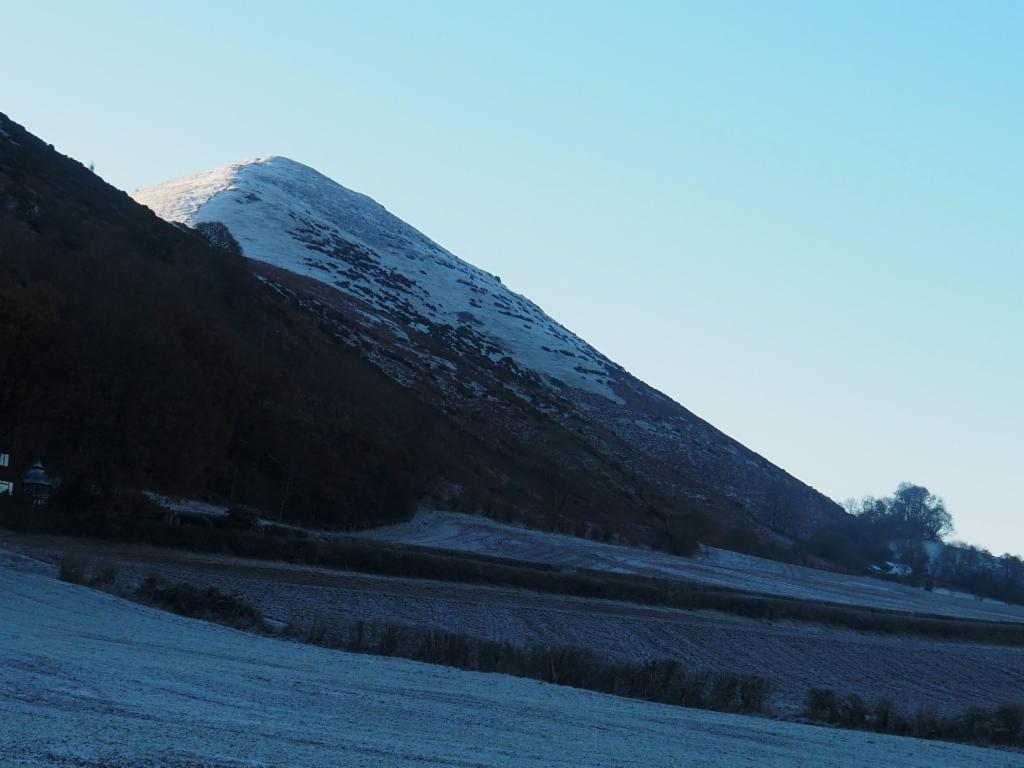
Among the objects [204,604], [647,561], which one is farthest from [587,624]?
[647,561]

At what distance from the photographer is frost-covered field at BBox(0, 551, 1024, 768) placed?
1080 cm

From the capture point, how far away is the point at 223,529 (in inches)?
1642

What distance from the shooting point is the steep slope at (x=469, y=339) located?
10625cm

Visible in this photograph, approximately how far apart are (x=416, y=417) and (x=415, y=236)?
107 m

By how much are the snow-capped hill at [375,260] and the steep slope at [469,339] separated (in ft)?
1.12

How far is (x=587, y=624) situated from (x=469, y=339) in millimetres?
90896

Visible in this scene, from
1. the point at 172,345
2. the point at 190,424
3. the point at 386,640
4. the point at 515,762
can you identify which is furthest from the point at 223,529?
the point at 515,762

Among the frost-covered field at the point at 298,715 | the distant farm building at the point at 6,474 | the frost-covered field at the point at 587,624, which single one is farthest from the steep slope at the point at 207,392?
the frost-covered field at the point at 298,715

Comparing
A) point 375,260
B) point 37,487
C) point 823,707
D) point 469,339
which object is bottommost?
point 823,707

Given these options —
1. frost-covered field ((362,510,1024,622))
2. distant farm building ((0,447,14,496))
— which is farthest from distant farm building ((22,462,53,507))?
frost-covered field ((362,510,1024,622))

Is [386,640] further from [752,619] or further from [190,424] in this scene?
[752,619]

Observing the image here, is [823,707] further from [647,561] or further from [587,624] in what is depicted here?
[647,561]

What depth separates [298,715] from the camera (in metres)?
13.6

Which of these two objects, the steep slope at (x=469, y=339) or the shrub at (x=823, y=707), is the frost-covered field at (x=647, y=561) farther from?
the shrub at (x=823, y=707)
